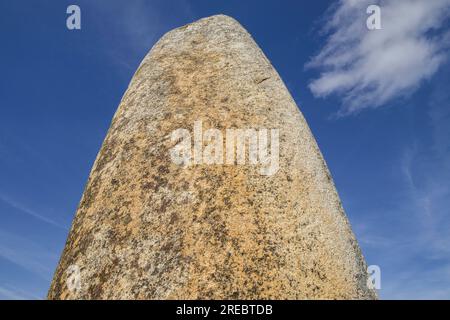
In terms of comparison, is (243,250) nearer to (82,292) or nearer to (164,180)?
(164,180)

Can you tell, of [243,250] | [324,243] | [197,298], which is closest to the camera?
[197,298]

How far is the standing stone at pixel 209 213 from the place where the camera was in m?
3.51

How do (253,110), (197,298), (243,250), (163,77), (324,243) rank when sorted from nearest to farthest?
(197,298) < (243,250) < (324,243) < (253,110) < (163,77)

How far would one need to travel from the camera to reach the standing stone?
351 cm

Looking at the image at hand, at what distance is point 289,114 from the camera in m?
4.76

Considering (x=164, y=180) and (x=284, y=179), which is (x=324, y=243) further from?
(x=164, y=180)

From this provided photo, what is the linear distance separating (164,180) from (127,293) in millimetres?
1106

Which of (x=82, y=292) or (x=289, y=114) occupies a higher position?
(x=289, y=114)

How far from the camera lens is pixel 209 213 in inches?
149

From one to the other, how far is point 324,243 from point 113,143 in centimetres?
257
